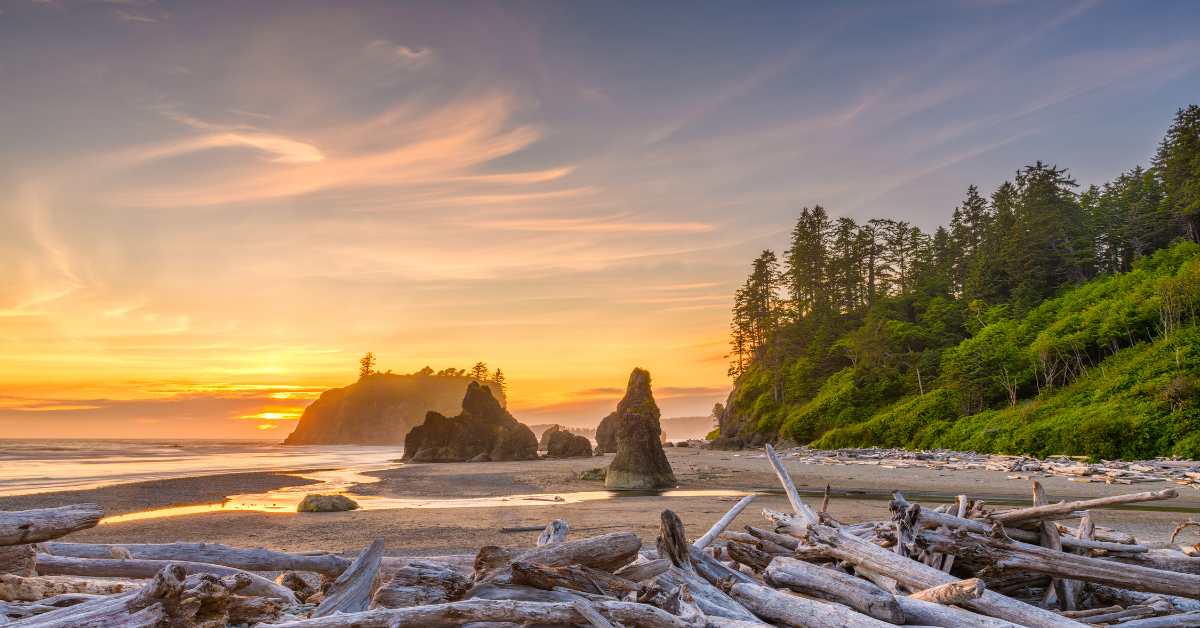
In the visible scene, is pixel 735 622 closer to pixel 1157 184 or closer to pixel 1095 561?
pixel 1095 561

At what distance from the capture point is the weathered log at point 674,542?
4496mm

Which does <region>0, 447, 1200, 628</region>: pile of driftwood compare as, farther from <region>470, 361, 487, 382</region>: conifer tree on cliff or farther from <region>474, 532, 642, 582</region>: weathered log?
<region>470, 361, 487, 382</region>: conifer tree on cliff

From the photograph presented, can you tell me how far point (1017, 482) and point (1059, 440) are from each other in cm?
962

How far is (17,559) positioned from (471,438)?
5274cm

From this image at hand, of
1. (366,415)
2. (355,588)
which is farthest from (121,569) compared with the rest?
(366,415)

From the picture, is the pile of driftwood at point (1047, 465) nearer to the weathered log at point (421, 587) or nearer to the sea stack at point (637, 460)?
the sea stack at point (637, 460)

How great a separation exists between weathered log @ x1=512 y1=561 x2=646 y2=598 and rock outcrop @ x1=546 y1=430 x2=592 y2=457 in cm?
5727

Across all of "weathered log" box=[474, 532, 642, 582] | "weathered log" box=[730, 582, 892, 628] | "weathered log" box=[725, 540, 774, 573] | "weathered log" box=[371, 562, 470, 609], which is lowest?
"weathered log" box=[725, 540, 774, 573]

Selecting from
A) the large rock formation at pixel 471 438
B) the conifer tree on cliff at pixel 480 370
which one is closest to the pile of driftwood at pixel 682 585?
the large rock formation at pixel 471 438

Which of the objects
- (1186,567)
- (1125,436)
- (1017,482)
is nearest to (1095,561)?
(1186,567)

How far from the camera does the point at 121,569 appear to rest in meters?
5.40

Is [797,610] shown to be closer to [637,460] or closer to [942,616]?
[942,616]

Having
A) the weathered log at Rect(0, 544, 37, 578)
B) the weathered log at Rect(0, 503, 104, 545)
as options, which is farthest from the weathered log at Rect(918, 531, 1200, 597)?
the weathered log at Rect(0, 544, 37, 578)

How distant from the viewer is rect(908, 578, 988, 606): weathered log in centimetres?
359
